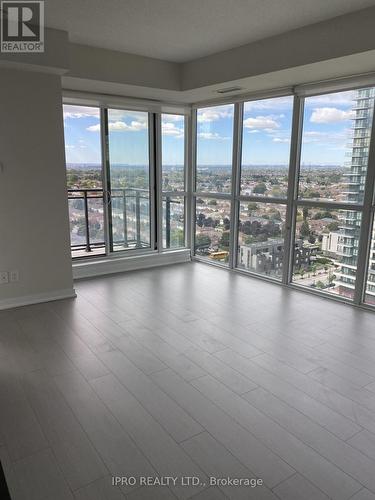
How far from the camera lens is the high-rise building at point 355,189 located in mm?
3736

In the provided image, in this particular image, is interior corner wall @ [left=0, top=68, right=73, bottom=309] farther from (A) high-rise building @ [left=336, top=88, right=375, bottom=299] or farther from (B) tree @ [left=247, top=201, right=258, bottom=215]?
(A) high-rise building @ [left=336, top=88, right=375, bottom=299]

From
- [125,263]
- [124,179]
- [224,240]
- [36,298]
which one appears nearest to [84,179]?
[124,179]

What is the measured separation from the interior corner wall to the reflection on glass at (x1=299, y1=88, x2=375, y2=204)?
274cm

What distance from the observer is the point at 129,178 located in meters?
5.32

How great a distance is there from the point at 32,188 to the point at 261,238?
2.88 m

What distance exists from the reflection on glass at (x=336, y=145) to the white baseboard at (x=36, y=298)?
2.96 meters

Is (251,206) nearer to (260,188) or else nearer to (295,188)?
(260,188)

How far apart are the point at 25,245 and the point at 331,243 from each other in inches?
131

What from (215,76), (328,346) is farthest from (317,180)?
(328,346)

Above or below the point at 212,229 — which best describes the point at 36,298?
below

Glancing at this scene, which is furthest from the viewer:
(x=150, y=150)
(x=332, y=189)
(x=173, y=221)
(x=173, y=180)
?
(x=173, y=221)

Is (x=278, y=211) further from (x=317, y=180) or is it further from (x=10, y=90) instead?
(x=10, y=90)

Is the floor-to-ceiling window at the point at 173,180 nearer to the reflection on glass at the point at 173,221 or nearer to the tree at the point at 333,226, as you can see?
the reflection on glass at the point at 173,221

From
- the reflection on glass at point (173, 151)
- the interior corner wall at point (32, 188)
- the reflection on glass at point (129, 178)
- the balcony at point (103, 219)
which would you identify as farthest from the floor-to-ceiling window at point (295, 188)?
the interior corner wall at point (32, 188)
